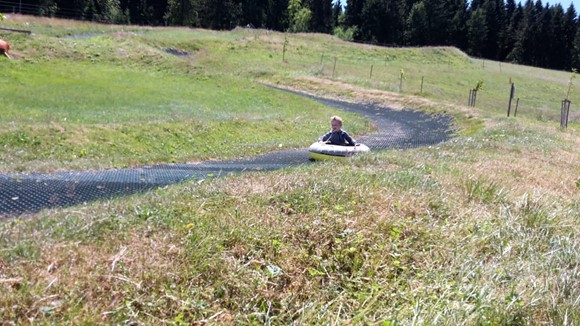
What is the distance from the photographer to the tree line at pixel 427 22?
81125 millimetres

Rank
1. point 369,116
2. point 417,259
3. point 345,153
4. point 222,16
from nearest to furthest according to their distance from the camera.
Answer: point 417,259
point 345,153
point 369,116
point 222,16

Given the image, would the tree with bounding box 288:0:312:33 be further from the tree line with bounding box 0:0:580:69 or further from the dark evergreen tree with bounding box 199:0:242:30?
the dark evergreen tree with bounding box 199:0:242:30

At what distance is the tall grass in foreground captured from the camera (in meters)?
4.12

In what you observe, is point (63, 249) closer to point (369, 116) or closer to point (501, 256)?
point (501, 256)

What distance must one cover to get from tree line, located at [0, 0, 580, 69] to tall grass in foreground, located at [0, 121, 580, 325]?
74.3m

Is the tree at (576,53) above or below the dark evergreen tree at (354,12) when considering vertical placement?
below

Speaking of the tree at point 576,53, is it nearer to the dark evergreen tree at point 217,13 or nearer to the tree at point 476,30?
the tree at point 476,30

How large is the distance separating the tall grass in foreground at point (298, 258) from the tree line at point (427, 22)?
74307 mm

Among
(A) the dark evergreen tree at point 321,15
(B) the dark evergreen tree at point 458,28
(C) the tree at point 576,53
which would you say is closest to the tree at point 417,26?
(B) the dark evergreen tree at point 458,28

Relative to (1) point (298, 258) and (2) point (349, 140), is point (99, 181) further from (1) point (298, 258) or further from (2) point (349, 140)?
(2) point (349, 140)

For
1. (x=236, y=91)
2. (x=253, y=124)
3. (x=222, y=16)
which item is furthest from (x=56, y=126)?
(x=222, y=16)

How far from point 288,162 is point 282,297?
27.2 feet

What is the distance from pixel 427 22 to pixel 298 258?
96.3m

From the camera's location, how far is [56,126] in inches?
511
